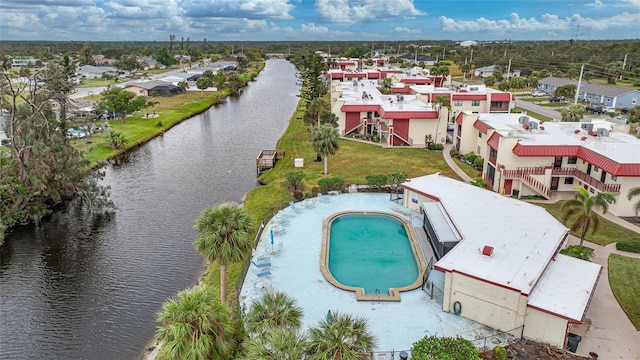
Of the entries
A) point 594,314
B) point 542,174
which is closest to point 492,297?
point 594,314

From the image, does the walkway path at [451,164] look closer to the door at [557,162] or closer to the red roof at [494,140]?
the red roof at [494,140]

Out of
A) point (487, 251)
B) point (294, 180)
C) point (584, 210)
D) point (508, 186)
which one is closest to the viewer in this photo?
point (487, 251)

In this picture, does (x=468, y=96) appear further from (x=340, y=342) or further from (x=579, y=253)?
(x=340, y=342)

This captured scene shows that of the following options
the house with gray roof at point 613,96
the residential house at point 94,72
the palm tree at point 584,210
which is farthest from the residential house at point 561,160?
the residential house at point 94,72

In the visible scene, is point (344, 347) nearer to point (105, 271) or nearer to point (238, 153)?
point (105, 271)

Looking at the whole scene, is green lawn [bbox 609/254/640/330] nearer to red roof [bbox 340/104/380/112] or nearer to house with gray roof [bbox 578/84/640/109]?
red roof [bbox 340/104/380/112]

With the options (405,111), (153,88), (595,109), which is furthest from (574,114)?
(153,88)

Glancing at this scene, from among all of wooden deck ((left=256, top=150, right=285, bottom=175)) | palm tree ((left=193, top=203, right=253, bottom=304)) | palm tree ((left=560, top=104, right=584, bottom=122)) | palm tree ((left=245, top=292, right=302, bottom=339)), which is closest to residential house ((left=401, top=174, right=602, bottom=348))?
palm tree ((left=245, top=292, right=302, bottom=339))
